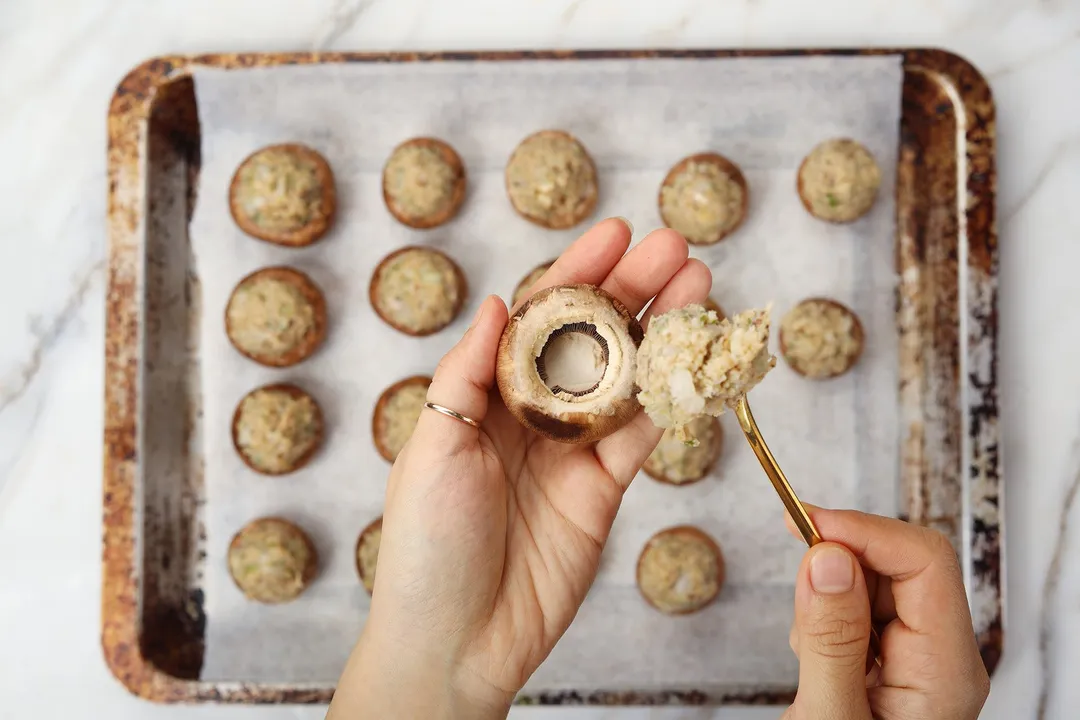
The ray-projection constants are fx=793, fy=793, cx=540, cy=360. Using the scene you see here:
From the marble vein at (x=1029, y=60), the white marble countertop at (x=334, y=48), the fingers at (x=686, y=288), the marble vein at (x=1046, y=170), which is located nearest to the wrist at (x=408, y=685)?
the white marble countertop at (x=334, y=48)

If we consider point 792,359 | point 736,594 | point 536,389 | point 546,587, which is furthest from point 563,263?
point 736,594

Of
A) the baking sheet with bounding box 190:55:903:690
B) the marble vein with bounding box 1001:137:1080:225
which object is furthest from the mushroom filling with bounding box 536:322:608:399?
the marble vein with bounding box 1001:137:1080:225

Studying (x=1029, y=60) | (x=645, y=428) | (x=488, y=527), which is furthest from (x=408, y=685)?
(x=1029, y=60)

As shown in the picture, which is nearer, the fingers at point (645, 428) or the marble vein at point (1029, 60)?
the fingers at point (645, 428)

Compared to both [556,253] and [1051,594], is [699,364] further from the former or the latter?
[1051,594]

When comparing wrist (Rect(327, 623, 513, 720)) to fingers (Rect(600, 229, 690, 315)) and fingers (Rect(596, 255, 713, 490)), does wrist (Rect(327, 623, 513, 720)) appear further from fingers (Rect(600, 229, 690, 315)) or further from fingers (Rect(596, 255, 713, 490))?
fingers (Rect(600, 229, 690, 315))

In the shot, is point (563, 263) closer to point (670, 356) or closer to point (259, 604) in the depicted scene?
point (670, 356)

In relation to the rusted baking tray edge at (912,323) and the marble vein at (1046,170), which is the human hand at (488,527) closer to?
the rusted baking tray edge at (912,323)
